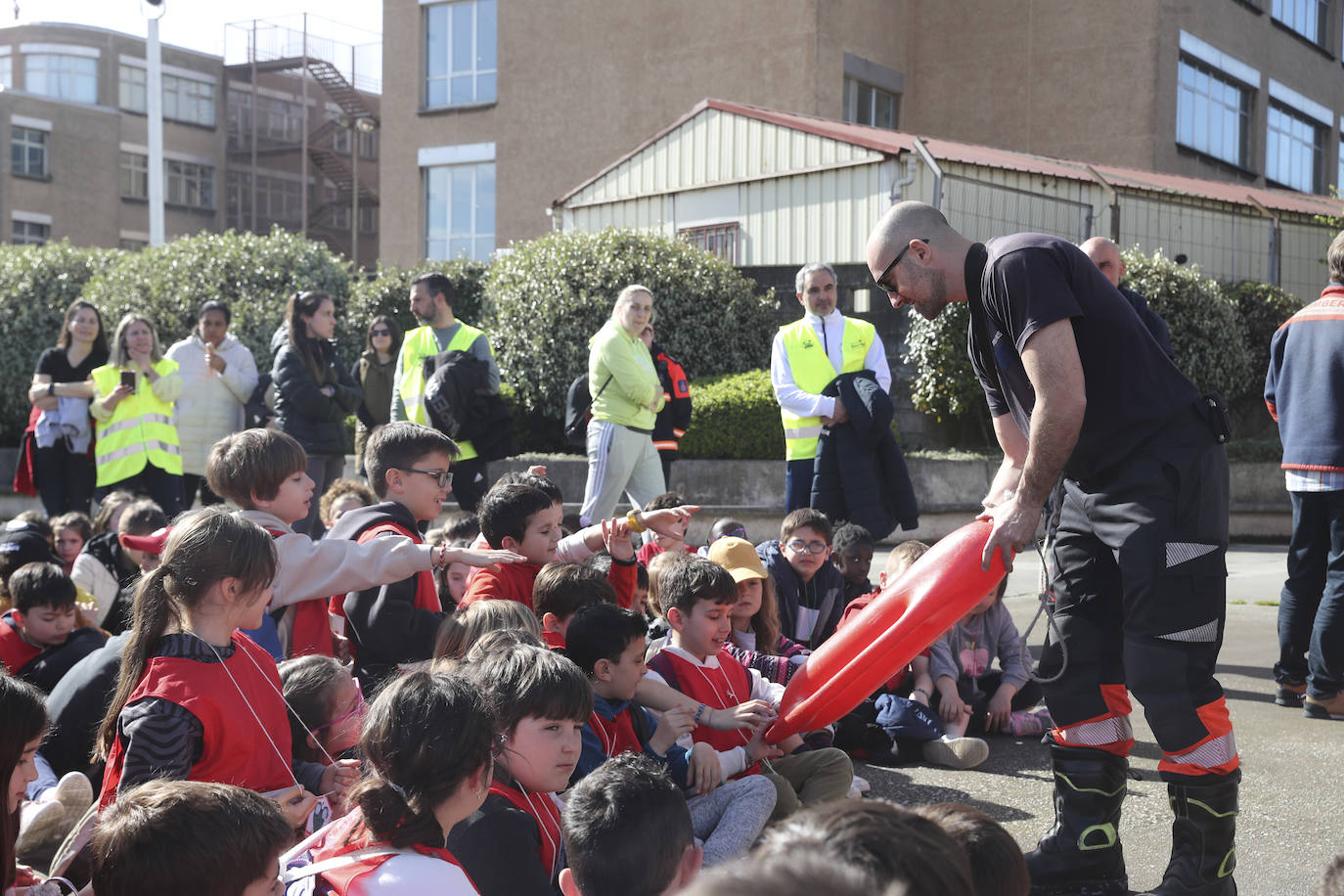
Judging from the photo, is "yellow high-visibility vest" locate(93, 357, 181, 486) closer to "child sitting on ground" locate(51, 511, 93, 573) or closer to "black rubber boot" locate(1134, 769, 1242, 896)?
"child sitting on ground" locate(51, 511, 93, 573)

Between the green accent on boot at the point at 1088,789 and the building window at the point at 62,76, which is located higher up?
the building window at the point at 62,76

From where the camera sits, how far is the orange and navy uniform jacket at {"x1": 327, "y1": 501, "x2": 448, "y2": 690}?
14.8 feet

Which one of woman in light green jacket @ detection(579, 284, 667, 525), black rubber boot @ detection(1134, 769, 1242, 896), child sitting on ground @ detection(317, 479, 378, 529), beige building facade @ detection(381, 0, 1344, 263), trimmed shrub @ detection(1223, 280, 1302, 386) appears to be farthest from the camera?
beige building facade @ detection(381, 0, 1344, 263)

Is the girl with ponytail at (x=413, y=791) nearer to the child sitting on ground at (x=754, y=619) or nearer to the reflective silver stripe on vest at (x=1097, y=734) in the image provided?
the reflective silver stripe on vest at (x=1097, y=734)

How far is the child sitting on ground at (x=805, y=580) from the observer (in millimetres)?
6195

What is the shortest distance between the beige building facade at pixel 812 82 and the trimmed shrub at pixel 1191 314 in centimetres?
966

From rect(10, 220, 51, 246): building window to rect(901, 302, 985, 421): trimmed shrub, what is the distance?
37.0 metres

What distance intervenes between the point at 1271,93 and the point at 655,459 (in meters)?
25.1

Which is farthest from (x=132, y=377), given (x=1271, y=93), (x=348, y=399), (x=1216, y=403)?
(x=1271, y=93)

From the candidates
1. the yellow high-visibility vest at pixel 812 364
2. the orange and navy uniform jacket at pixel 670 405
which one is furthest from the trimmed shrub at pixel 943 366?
the yellow high-visibility vest at pixel 812 364

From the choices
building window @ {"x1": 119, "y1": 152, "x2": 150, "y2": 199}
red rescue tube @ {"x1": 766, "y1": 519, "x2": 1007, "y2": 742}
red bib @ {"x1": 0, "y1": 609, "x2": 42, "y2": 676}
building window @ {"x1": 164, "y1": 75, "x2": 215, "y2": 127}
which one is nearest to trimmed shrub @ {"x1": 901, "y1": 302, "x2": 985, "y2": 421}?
red rescue tube @ {"x1": 766, "y1": 519, "x2": 1007, "y2": 742}

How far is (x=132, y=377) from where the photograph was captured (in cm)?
872

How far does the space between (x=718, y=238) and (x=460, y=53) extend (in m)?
11.3

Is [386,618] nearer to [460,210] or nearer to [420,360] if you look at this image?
[420,360]
